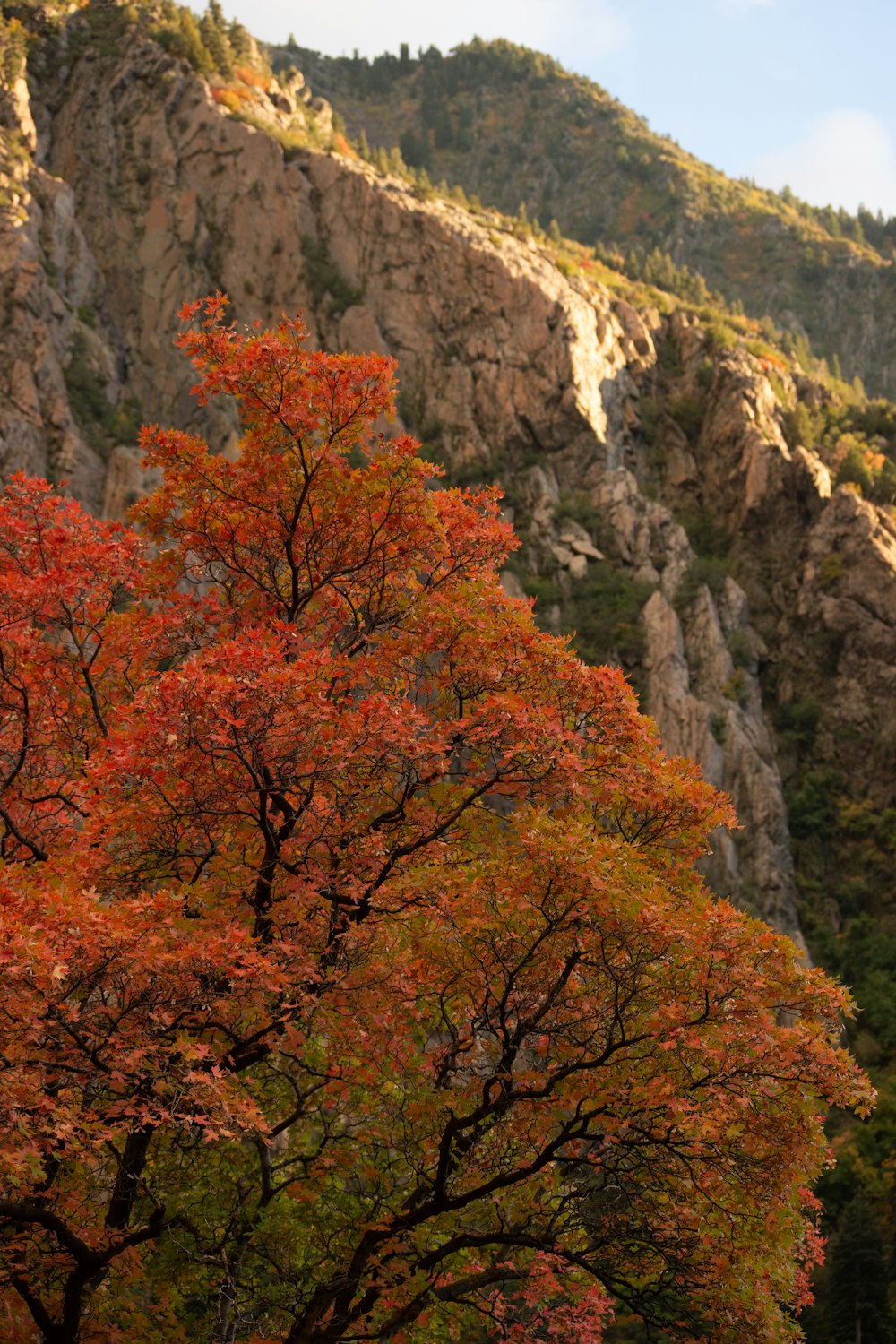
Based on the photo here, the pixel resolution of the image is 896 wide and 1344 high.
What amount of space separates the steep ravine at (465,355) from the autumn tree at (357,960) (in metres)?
40.5

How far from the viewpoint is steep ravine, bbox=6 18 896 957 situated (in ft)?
178

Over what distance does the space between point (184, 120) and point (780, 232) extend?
85.0 m

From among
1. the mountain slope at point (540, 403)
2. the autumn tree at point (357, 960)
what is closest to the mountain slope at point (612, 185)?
the mountain slope at point (540, 403)

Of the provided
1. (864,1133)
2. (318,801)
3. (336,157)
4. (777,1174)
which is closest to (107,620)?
(318,801)

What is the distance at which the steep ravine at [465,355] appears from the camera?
178 ft

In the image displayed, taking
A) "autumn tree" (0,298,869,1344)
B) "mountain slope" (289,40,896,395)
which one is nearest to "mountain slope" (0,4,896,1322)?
"autumn tree" (0,298,869,1344)

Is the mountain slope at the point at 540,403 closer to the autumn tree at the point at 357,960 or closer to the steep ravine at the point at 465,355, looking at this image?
the steep ravine at the point at 465,355

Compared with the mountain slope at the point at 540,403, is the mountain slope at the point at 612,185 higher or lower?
higher

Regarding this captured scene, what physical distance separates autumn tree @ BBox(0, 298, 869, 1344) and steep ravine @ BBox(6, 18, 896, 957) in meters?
40.5

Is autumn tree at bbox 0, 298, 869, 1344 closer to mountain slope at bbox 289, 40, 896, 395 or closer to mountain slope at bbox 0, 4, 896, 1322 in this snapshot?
mountain slope at bbox 0, 4, 896, 1322

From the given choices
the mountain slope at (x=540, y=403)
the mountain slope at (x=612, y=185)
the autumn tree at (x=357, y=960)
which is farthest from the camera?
the mountain slope at (x=612, y=185)

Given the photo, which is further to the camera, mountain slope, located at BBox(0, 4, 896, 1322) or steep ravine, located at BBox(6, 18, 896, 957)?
steep ravine, located at BBox(6, 18, 896, 957)

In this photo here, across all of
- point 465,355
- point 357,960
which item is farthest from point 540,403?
point 357,960

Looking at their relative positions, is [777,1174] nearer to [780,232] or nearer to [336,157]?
[336,157]
